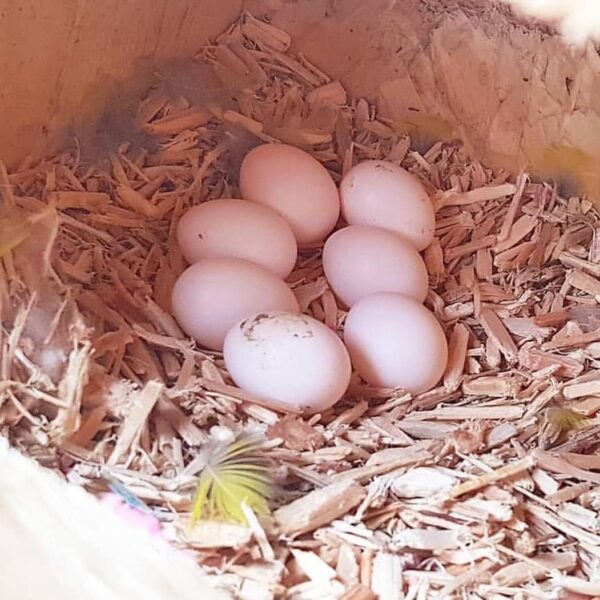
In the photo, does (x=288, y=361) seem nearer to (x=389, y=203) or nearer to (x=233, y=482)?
(x=233, y=482)

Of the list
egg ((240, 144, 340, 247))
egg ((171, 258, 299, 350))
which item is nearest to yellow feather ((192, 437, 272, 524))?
egg ((171, 258, 299, 350))

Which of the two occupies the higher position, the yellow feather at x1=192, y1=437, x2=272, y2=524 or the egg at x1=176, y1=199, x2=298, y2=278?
the egg at x1=176, y1=199, x2=298, y2=278

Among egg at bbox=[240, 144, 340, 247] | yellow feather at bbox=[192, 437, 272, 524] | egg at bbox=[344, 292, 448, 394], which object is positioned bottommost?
yellow feather at bbox=[192, 437, 272, 524]

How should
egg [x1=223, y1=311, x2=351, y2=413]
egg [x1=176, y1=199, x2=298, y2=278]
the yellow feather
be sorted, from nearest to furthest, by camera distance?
1. the yellow feather
2. egg [x1=223, y1=311, x2=351, y2=413]
3. egg [x1=176, y1=199, x2=298, y2=278]

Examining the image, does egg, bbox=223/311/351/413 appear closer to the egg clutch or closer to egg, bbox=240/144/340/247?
the egg clutch

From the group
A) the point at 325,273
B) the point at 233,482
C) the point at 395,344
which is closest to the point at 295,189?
the point at 325,273

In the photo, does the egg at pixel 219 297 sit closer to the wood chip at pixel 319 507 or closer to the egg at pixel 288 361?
the egg at pixel 288 361
